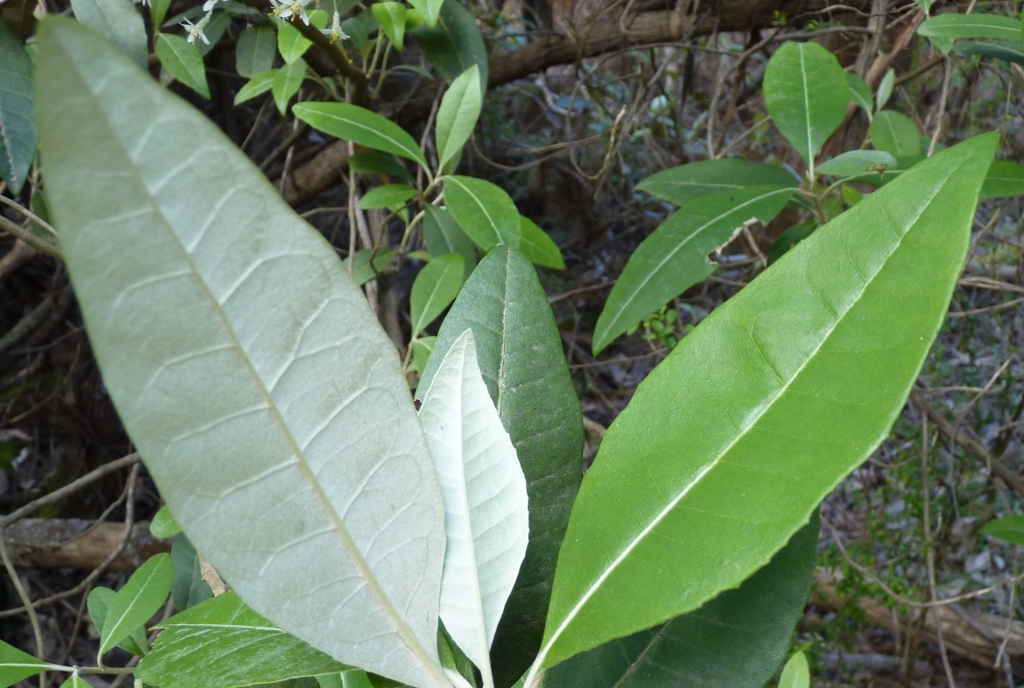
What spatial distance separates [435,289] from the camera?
3.34 feet

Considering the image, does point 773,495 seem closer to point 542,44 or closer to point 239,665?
point 239,665

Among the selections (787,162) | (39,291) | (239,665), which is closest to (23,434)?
(39,291)

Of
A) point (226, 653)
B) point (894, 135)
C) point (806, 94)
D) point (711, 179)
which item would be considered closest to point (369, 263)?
point (711, 179)

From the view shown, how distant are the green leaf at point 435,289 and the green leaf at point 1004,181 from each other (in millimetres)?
719

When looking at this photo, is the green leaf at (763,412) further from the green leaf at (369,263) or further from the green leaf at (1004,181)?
the green leaf at (369,263)

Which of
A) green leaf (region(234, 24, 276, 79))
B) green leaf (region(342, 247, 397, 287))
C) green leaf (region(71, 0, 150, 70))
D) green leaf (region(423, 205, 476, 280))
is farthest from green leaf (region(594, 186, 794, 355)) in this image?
green leaf (region(234, 24, 276, 79))

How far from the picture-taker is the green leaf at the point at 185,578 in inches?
41.8

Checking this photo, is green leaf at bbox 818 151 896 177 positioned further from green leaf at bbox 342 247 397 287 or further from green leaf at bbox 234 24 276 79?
green leaf at bbox 234 24 276 79

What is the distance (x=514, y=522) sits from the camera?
0.36m

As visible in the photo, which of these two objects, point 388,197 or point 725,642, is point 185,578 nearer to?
point 388,197

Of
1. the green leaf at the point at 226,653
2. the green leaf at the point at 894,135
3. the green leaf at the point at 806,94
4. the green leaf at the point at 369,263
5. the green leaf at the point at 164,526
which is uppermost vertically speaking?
the green leaf at the point at 806,94

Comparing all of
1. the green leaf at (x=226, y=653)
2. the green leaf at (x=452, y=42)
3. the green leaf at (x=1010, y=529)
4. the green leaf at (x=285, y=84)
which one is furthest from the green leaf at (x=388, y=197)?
the green leaf at (x=1010, y=529)

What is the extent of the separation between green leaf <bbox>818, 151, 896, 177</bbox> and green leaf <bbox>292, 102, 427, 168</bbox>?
578mm

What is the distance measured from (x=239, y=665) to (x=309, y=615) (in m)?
0.11
